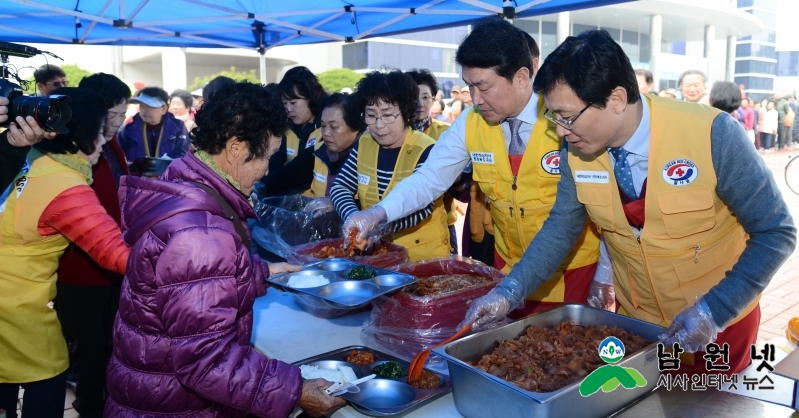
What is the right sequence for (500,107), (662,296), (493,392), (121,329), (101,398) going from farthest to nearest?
(101,398), (500,107), (662,296), (121,329), (493,392)

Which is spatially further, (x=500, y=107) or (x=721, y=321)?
(x=500, y=107)

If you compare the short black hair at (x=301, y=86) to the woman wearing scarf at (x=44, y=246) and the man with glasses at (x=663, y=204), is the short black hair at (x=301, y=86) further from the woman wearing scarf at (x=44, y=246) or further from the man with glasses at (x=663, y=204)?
the man with glasses at (x=663, y=204)

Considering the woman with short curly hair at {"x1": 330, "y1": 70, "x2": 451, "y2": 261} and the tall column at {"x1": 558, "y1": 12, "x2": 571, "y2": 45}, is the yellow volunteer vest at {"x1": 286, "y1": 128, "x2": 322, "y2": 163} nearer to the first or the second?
the woman with short curly hair at {"x1": 330, "y1": 70, "x2": 451, "y2": 261}

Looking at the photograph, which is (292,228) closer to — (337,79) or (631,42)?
(337,79)

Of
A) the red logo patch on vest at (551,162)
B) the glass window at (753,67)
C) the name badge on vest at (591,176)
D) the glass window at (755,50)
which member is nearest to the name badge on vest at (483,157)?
the red logo patch on vest at (551,162)

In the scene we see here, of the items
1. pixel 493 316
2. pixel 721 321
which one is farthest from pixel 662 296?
pixel 493 316

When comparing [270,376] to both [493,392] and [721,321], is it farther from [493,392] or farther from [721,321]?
[721,321]

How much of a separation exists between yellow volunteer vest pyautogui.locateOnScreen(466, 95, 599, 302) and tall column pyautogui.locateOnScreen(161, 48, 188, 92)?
2222cm

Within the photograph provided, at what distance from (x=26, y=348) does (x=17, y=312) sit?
148 mm

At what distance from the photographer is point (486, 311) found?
178 centimetres

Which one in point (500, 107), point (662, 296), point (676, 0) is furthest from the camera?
point (676, 0)

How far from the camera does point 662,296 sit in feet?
5.82

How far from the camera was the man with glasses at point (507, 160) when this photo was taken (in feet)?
7.01

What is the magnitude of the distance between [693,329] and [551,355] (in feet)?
1.17
